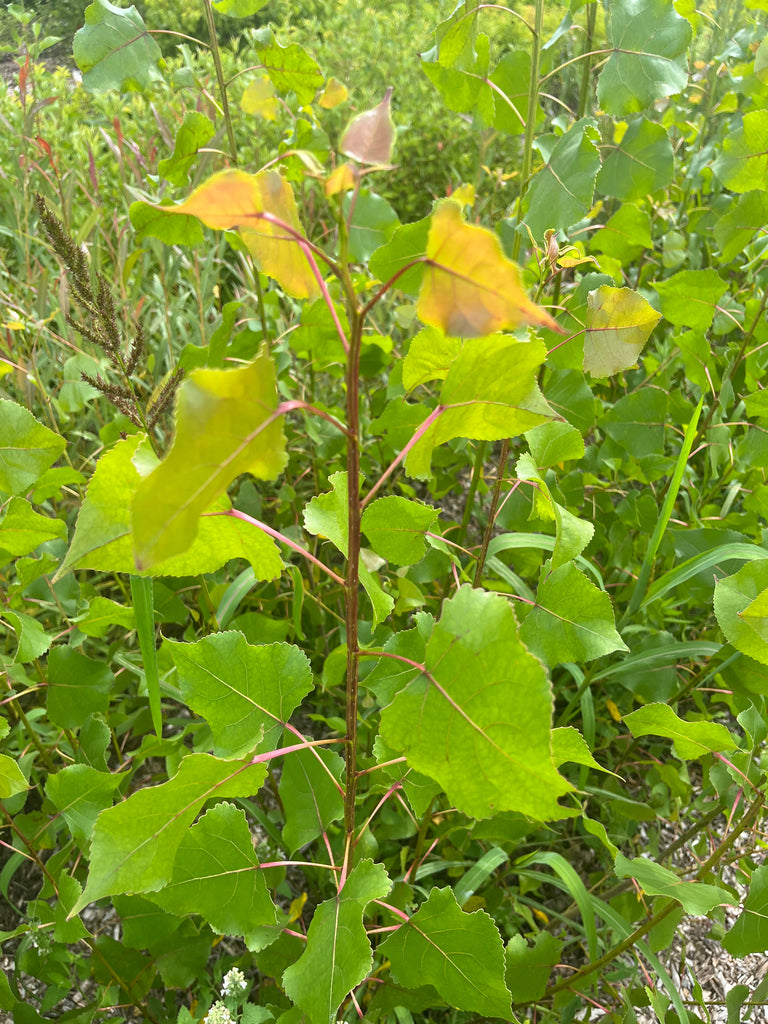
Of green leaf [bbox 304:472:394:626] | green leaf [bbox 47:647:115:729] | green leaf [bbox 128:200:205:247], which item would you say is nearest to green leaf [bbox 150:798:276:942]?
green leaf [bbox 304:472:394:626]

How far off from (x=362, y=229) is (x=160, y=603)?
779mm

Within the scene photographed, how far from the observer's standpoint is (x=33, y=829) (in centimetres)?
108

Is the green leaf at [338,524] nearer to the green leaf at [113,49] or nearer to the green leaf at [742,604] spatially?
the green leaf at [742,604]

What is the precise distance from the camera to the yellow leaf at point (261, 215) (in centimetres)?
39

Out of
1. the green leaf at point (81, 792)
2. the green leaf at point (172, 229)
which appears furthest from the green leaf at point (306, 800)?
the green leaf at point (172, 229)

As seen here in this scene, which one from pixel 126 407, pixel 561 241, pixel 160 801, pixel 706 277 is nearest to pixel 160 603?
pixel 126 407

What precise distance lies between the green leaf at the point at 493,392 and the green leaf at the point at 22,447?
0.39 metres

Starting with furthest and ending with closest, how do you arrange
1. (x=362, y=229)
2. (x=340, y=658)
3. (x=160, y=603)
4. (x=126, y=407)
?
(x=362, y=229), (x=160, y=603), (x=340, y=658), (x=126, y=407)

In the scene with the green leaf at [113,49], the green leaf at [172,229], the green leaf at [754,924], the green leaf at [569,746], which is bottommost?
the green leaf at [754,924]

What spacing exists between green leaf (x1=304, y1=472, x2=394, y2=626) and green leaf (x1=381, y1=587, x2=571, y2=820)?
6.6 inches

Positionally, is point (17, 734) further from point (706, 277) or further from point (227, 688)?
point (706, 277)

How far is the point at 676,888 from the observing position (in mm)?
735

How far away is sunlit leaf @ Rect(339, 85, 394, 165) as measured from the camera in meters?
0.42

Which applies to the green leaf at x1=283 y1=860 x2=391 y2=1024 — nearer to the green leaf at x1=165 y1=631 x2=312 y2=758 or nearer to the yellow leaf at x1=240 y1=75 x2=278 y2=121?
the green leaf at x1=165 y1=631 x2=312 y2=758
